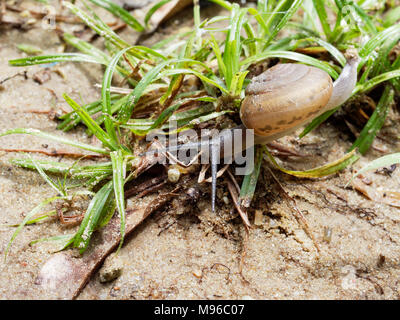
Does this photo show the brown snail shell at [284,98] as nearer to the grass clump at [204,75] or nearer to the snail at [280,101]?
the snail at [280,101]

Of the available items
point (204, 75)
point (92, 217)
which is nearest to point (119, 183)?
point (92, 217)

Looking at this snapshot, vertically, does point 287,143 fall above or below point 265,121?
below

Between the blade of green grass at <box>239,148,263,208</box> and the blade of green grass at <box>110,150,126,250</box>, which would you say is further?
the blade of green grass at <box>239,148,263,208</box>

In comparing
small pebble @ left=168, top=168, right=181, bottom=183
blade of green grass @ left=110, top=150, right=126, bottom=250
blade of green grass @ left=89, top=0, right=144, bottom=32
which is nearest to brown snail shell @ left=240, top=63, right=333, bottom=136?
small pebble @ left=168, top=168, right=181, bottom=183

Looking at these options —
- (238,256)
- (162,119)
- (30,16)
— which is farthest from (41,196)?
(30,16)

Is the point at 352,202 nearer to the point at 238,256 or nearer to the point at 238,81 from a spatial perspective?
the point at 238,256

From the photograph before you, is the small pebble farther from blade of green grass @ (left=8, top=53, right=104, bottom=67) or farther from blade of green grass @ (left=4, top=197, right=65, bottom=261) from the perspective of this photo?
blade of green grass @ (left=8, top=53, right=104, bottom=67)

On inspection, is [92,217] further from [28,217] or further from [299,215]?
[299,215]
